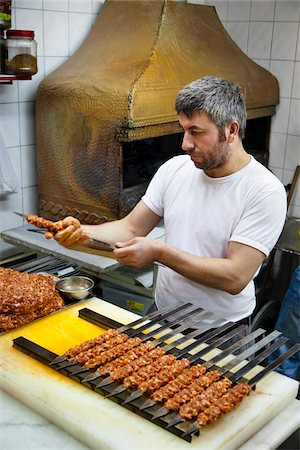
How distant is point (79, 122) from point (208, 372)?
160 cm

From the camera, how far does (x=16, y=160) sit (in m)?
2.77

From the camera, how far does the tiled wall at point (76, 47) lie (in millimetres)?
2688

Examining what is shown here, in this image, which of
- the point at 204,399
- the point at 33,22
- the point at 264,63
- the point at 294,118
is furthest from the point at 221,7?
the point at 204,399

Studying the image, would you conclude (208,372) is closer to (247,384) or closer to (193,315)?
(247,384)

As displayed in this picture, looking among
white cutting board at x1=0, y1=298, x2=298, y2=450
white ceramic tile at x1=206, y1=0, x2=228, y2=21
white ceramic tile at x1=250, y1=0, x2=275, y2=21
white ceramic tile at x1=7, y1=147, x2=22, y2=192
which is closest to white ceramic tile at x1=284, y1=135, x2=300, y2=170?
white ceramic tile at x1=250, y1=0, x2=275, y2=21

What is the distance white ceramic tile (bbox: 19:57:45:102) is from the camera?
271 centimetres


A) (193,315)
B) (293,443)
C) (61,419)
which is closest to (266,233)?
(193,315)

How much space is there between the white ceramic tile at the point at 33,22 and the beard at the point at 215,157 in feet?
4.58

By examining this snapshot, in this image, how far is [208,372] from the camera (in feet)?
4.39

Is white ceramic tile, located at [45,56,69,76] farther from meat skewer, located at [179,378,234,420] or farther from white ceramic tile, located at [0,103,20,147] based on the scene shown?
meat skewer, located at [179,378,234,420]

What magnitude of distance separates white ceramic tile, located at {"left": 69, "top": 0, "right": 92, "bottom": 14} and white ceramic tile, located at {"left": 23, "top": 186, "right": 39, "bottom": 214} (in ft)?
3.26

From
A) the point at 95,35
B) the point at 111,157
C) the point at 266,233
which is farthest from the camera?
the point at 95,35

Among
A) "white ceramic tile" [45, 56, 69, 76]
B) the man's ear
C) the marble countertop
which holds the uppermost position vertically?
"white ceramic tile" [45, 56, 69, 76]

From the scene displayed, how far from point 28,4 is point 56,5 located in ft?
0.64
